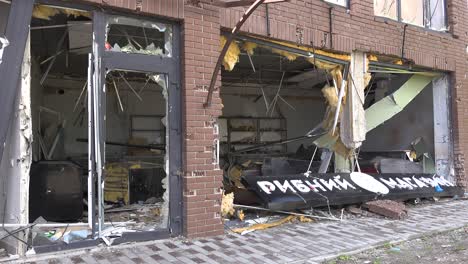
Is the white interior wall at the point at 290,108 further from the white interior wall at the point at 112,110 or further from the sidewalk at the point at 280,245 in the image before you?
the sidewalk at the point at 280,245

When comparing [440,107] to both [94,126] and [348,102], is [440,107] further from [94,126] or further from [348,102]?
[94,126]

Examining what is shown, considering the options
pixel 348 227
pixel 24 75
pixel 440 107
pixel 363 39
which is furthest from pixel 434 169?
pixel 24 75

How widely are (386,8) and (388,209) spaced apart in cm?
421

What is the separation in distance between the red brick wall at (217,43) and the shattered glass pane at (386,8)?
0.25 m

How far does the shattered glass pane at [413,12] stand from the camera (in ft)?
32.8

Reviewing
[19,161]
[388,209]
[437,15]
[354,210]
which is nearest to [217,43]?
[19,161]

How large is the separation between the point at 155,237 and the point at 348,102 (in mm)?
4495

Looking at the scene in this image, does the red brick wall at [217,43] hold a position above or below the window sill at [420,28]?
below

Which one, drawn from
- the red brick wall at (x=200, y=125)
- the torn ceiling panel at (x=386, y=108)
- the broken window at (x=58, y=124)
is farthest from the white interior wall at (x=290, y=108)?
the red brick wall at (x=200, y=125)

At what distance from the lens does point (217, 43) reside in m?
6.64

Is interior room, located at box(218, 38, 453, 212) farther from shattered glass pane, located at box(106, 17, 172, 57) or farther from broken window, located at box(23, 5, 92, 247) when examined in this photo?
broken window, located at box(23, 5, 92, 247)

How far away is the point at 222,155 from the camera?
12.9 metres

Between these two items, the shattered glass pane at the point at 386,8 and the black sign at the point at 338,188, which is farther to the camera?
the shattered glass pane at the point at 386,8

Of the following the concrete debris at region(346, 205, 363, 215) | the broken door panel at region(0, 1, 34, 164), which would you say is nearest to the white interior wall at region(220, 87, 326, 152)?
the concrete debris at region(346, 205, 363, 215)
